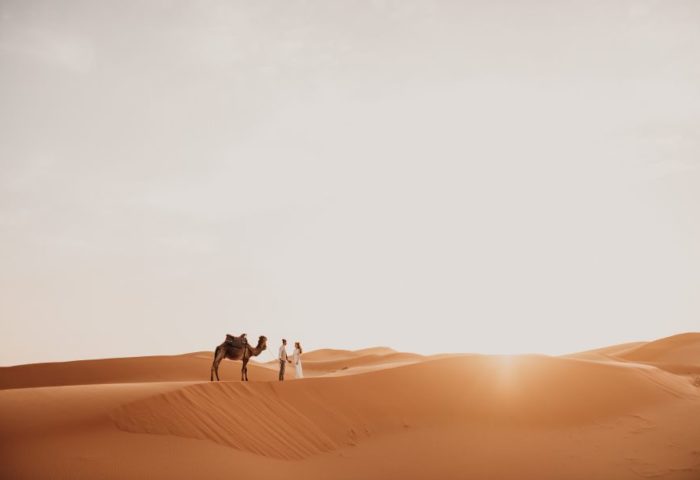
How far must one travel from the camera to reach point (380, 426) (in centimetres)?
1195

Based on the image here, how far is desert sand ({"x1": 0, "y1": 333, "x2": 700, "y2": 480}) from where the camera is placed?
8375mm

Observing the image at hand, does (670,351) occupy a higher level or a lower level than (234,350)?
lower

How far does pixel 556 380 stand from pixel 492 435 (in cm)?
378

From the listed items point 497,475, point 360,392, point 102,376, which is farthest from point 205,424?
point 102,376

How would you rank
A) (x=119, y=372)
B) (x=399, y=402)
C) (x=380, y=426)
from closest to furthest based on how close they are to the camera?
(x=380, y=426) < (x=399, y=402) < (x=119, y=372)

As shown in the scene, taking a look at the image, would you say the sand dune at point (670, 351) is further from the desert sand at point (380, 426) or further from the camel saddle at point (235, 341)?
the camel saddle at point (235, 341)

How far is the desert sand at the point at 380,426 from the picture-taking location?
8.38 m

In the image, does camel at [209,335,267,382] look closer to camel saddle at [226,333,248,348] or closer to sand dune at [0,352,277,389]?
camel saddle at [226,333,248,348]

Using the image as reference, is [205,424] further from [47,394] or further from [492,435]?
[492,435]

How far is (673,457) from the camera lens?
34.8 ft

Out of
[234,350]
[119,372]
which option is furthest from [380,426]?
[119,372]

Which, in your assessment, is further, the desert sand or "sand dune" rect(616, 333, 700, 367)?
"sand dune" rect(616, 333, 700, 367)

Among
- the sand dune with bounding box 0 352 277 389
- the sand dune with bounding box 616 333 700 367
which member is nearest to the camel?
the sand dune with bounding box 0 352 277 389

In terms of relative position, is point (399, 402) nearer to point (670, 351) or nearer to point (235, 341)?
point (235, 341)
